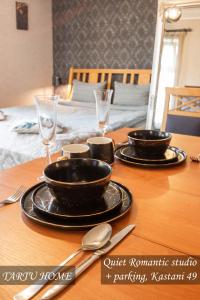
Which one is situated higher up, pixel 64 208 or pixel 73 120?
pixel 64 208

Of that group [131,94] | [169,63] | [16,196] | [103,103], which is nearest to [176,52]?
[169,63]

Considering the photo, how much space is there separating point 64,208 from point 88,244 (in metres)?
0.12

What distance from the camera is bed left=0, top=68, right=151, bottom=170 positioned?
1.70 metres

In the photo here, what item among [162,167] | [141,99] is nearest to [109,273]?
[162,167]

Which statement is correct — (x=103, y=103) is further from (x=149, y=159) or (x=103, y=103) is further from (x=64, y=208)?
(x=64, y=208)

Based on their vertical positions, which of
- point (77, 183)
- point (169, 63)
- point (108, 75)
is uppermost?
point (169, 63)

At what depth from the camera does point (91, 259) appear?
1.53 ft

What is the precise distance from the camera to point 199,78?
9.32 feet

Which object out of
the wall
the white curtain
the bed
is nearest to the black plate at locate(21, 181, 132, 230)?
the bed

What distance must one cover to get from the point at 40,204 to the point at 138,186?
29 centimetres

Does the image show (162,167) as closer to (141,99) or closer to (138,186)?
(138,186)

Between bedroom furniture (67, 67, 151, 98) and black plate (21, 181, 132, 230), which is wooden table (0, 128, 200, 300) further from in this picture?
bedroom furniture (67, 67, 151, 98)

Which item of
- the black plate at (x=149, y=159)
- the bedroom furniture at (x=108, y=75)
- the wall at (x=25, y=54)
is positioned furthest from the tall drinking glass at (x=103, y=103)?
the wall at (x=25, y=54)

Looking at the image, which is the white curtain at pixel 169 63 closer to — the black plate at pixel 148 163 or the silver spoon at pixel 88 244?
the black plate at pixel 148 163
